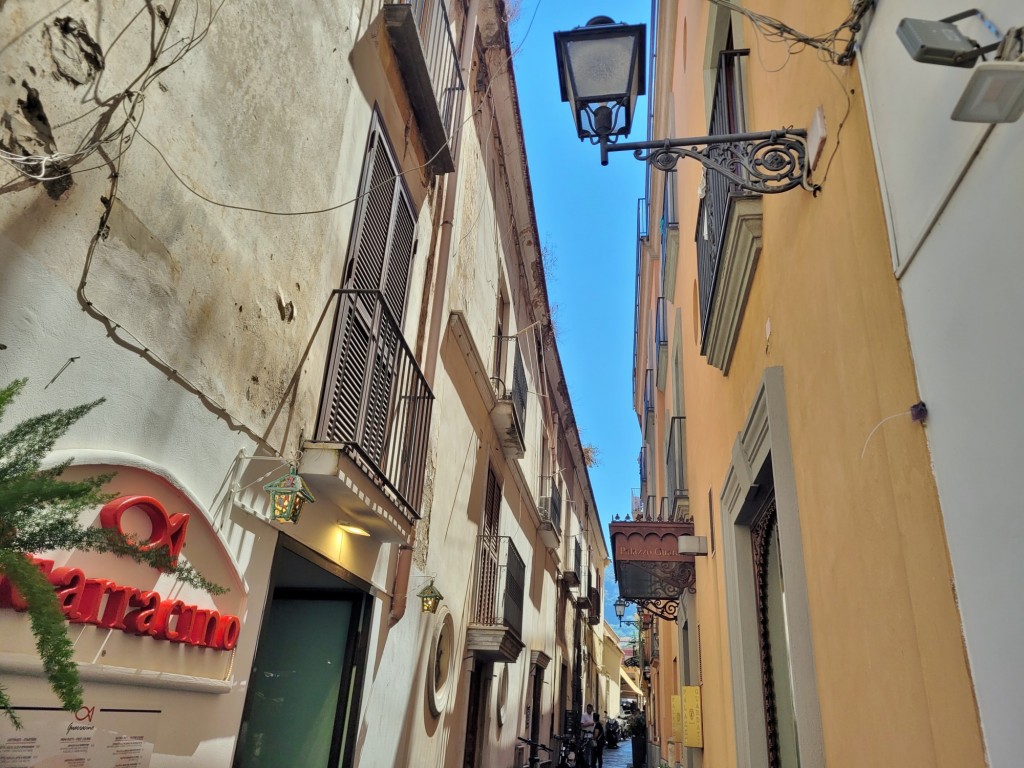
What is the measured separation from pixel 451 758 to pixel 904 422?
27.3 ft

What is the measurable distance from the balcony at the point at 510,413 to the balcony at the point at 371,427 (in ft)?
14.9

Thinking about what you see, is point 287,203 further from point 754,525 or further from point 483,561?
point 483,561

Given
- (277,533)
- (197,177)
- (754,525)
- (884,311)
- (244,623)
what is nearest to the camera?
(884,311)

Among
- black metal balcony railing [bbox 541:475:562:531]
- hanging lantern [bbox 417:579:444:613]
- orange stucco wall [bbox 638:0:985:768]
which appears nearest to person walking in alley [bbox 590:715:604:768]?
black metal balcony railing [bbox 541:475:562:531]

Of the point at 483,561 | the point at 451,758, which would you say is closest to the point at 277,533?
the point at 451,758

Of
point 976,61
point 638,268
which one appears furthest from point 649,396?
point 976,61

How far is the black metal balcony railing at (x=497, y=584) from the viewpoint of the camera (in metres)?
10.6

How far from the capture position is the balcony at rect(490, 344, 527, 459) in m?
11.5

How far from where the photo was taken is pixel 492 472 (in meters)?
11.7

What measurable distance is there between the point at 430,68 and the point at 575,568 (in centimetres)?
1807

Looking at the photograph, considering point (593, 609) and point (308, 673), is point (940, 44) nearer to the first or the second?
point (308, 673)

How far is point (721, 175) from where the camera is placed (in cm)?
420

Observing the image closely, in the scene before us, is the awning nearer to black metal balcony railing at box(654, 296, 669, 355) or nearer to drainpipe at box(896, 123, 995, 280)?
black metal balcony railing at box(654, 296, 669, 355)

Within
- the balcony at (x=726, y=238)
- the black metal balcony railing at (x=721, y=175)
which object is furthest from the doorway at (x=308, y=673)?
the black metal balcony railing at (x=721, y=175)
